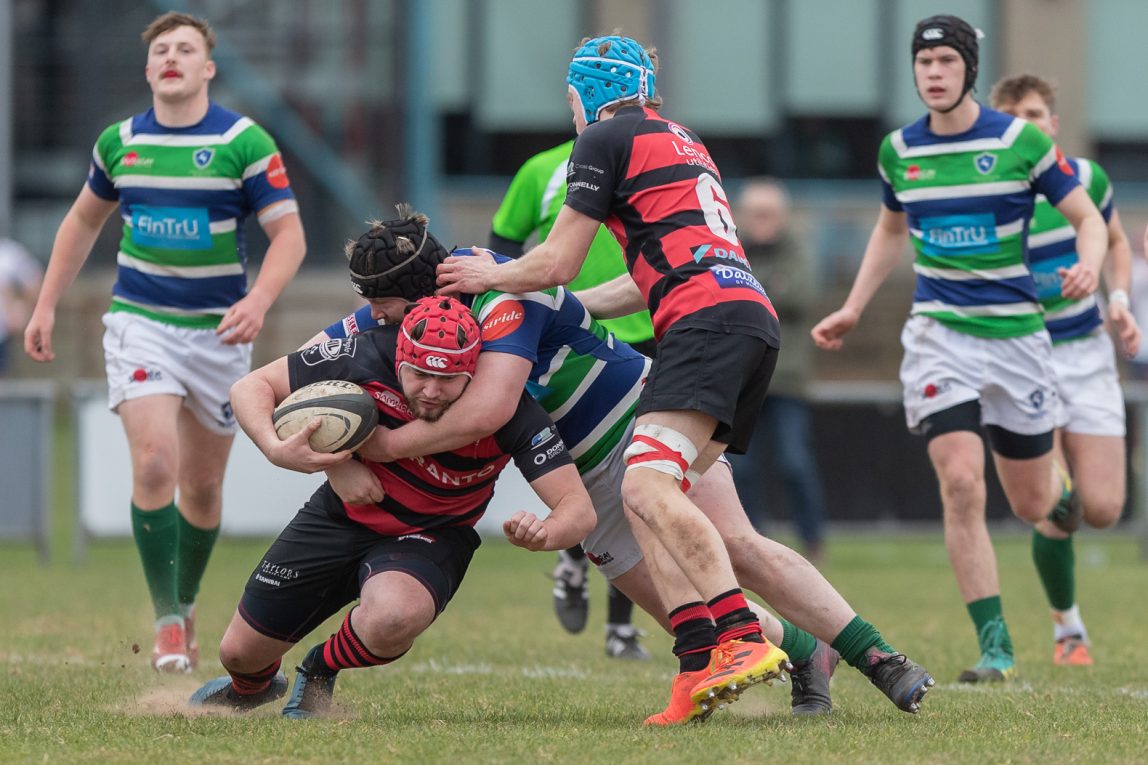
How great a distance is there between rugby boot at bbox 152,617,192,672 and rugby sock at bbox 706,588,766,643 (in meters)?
2.60

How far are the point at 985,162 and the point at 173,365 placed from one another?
328cm

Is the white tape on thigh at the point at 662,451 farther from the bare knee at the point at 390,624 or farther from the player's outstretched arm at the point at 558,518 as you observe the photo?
the bare knee at the point at 390,624

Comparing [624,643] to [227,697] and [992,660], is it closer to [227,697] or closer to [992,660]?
[992,660]

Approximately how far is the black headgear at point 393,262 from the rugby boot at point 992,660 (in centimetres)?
273

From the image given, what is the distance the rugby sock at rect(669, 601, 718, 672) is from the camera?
5340mm

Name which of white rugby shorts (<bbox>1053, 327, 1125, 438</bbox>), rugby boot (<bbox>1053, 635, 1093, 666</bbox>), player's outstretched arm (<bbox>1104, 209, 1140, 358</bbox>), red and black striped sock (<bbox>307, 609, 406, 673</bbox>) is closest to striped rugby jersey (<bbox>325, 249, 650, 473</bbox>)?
red and black striped sock (<bbox>307, 609, 406, 673</bbox>)

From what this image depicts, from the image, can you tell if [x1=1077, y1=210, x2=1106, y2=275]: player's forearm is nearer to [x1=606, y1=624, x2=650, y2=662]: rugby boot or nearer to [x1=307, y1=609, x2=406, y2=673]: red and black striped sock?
[x1=606, y1=624, x2=650, y2=662]: rugby boot

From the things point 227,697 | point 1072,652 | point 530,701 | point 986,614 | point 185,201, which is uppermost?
point 185,201

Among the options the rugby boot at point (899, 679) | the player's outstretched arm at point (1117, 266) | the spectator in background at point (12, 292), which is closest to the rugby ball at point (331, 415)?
the rugby boot at point (899, 679)

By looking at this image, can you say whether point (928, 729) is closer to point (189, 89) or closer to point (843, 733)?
point (843, 733)

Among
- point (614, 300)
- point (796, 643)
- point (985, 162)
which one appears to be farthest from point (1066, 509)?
point (614, 300)

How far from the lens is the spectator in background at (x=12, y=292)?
1791 cm

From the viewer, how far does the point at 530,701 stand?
20.3ft

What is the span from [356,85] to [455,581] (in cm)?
1931
